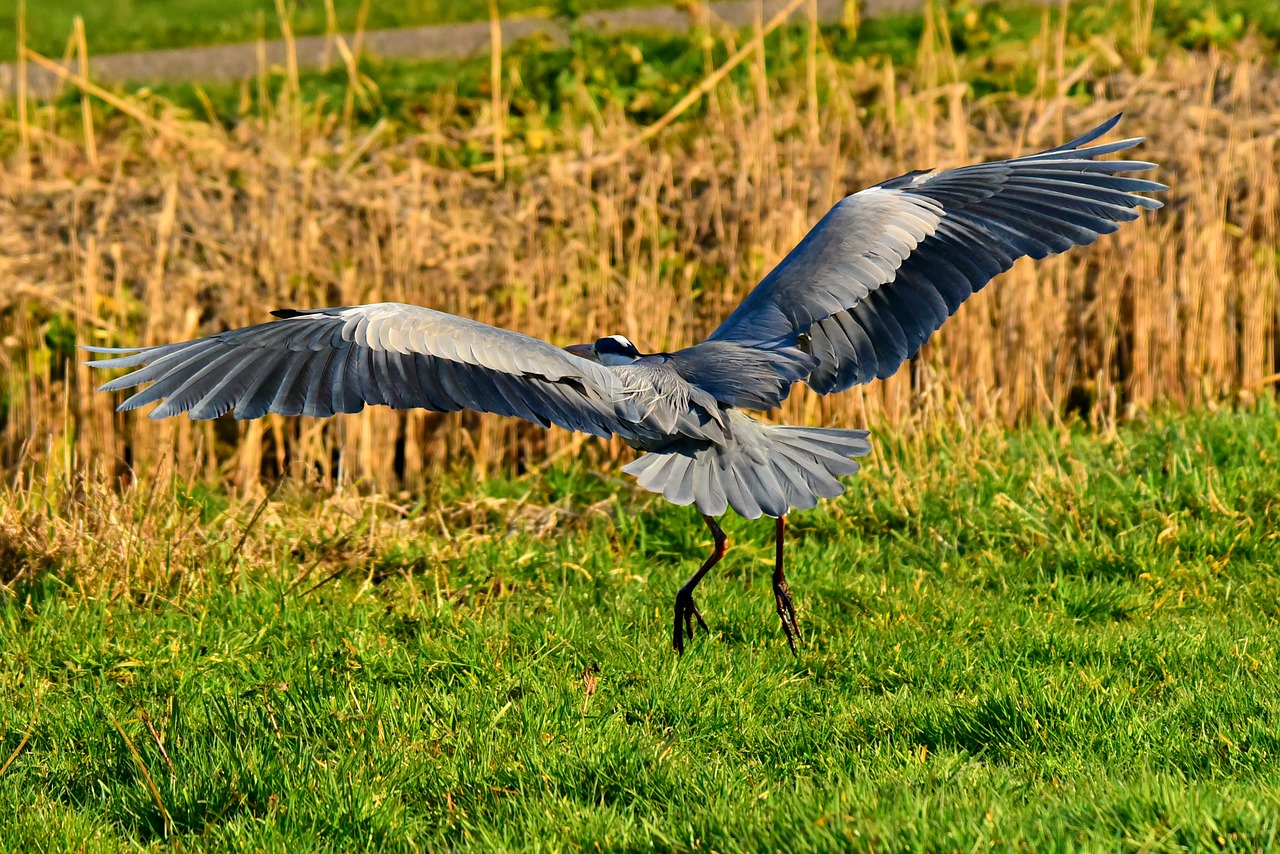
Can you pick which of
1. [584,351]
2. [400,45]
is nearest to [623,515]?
[584,351]

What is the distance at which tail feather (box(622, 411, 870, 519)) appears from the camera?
3844mm

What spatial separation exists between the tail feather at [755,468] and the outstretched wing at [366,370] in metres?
0.22

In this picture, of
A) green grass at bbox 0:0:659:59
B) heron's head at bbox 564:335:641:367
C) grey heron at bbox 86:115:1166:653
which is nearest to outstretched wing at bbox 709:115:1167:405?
grey heron at bbox 86:115:1166:653

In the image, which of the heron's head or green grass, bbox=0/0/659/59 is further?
green grass, bbox=0/0/659/59

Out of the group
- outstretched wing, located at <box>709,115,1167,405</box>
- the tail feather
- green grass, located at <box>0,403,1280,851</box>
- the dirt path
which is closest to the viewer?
green grass, located at <box>0,403,1280,851</box>

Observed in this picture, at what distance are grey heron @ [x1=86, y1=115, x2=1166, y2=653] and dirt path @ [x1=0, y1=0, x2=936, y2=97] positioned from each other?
773 centimetres

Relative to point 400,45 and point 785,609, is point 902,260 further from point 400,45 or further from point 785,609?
point 400,45

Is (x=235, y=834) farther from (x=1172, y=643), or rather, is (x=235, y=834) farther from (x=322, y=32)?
(x=322, y=32)

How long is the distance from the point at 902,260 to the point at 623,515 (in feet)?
5.09

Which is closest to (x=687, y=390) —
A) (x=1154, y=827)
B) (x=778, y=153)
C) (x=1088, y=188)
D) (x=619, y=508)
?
(x=619, y=508)

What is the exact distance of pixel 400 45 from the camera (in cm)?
1309

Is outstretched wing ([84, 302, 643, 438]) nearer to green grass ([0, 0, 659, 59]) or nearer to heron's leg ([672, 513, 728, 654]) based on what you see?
heron's leg ([672, 513, 728, 654])

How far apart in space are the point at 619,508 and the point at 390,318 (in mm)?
1697

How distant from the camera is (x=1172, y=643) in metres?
3.98
